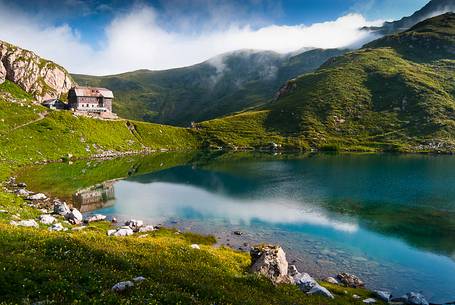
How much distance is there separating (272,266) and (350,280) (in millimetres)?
13124

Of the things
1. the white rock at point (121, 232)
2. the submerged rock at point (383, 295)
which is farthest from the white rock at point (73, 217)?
the submerged rock at point (383, 295)

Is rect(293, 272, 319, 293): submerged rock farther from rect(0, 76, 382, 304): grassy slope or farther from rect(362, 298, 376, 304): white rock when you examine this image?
rect(362, 298, 376, 304): white rock

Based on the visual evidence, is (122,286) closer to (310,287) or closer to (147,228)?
(310,287)

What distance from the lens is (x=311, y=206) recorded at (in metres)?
76.1

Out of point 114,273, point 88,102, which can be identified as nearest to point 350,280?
point 114,273

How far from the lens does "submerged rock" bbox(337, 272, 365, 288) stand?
39.2m

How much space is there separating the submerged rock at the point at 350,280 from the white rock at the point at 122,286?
27.0m

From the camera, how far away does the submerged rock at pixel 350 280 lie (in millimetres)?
39153

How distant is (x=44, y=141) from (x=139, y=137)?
60479mm

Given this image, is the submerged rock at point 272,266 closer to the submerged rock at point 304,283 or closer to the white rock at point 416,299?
the submerged rock at point 304,283


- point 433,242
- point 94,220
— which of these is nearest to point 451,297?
point 433,242

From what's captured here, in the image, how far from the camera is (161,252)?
31.6 metres

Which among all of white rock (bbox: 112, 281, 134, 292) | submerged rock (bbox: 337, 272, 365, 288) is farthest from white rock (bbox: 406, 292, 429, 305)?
white rock (bbox: 112, 281, 134, 292)

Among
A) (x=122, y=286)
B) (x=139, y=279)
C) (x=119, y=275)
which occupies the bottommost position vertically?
(x=139, y=279)
